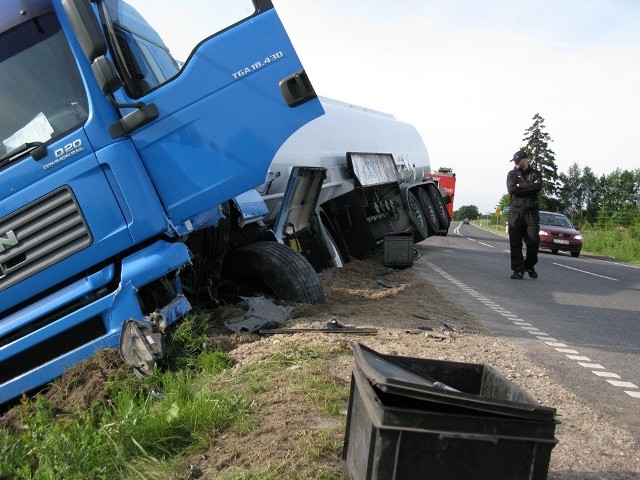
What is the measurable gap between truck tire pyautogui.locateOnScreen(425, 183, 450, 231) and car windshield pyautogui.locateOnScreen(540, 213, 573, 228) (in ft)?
25.1

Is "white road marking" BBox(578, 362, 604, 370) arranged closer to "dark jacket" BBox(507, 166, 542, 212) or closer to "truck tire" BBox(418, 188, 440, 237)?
"dark jacket" BBox(507, 166, 542, 212)

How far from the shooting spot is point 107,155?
15.6 feet

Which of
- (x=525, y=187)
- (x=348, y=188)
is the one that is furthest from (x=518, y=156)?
(x=348, y=188)

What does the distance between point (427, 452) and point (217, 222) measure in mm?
4373

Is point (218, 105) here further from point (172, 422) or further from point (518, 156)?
point (518, 156)

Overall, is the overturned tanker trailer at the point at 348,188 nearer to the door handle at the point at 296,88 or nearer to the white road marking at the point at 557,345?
the white road marking at the point at 557,345

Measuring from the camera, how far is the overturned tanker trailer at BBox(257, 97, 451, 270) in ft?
30.4

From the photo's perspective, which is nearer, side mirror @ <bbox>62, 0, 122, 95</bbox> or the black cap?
side mirror @ <bbox>62, 0, 122, 95</bbox>

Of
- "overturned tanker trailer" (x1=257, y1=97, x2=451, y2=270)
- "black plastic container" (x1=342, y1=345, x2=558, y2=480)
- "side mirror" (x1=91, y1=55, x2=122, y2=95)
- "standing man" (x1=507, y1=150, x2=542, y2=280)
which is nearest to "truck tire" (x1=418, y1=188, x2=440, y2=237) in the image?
"overturned tanker trailer" (x1=257, y1=97, x2=451, y2=270)

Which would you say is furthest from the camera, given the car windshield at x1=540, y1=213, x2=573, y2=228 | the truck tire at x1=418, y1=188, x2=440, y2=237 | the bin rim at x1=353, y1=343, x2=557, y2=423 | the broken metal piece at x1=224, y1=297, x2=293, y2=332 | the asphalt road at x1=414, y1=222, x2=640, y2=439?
the car windshield at x1=540, y1=213, x2=573, y2=228

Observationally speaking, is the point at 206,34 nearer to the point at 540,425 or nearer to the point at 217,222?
the point at 217,222

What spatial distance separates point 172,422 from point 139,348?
95cm

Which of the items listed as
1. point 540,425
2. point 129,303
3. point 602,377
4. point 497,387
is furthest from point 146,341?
point 602,377

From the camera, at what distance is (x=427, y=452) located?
2.22 m
